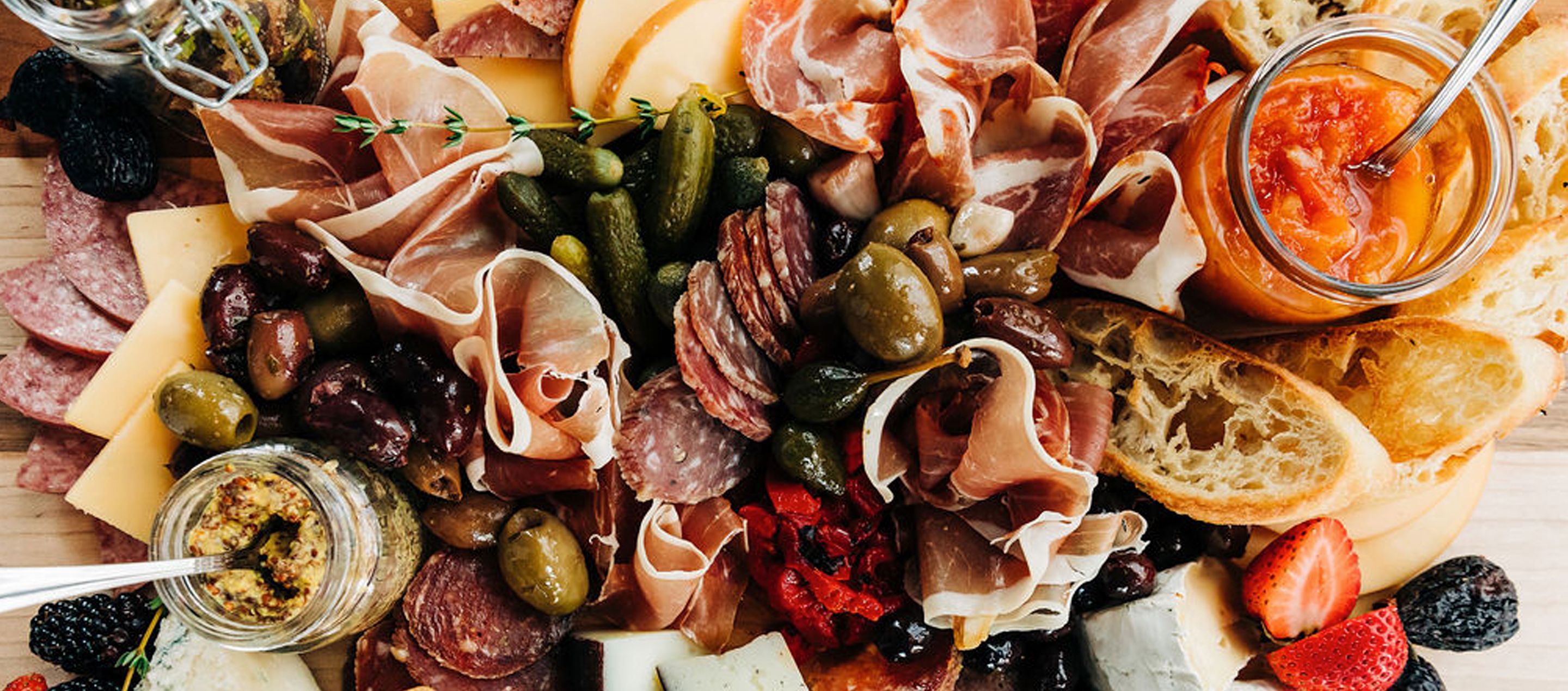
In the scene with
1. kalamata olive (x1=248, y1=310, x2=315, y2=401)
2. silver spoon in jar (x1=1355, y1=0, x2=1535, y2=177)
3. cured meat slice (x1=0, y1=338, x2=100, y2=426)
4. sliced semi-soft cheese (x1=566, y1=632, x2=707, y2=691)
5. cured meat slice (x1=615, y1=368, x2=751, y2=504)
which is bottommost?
sliced semi-soft cheese (x1=566, y1=632, x2=707, y2=691)

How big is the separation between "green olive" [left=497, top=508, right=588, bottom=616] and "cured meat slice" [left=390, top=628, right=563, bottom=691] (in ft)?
0.34

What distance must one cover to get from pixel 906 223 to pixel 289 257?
739 mm

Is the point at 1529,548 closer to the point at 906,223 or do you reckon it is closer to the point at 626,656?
the point at 906,223

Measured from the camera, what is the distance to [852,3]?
1.35m

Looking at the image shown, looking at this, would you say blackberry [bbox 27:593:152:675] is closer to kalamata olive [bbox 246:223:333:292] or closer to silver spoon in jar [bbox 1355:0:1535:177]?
kalamata olive [bbox 246:223:333:292]

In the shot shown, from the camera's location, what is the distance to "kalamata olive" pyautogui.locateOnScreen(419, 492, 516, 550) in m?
1.31

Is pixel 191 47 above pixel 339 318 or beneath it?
above

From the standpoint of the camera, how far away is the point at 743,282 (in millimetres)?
1250

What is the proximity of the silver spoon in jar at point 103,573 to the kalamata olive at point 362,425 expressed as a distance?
4.6 inches

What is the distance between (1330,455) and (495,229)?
1.08 metres

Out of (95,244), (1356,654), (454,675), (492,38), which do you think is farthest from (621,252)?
(1356,654)

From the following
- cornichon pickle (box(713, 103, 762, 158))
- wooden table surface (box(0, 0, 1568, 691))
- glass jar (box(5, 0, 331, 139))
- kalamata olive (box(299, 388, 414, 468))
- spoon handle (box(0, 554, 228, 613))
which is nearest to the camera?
spoon handle (box(0, 554, 228, 613))

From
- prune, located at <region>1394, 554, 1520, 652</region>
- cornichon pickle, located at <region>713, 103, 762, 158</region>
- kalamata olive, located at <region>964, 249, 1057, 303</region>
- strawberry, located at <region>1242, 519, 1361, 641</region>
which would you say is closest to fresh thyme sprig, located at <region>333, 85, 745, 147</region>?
cornichon pickle, located at <region>713, 103, 762, 158</region>

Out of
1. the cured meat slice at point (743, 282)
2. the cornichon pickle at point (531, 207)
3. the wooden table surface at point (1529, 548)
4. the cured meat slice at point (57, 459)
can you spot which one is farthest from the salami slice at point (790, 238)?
the wooden table surface at point (1529, 548)
